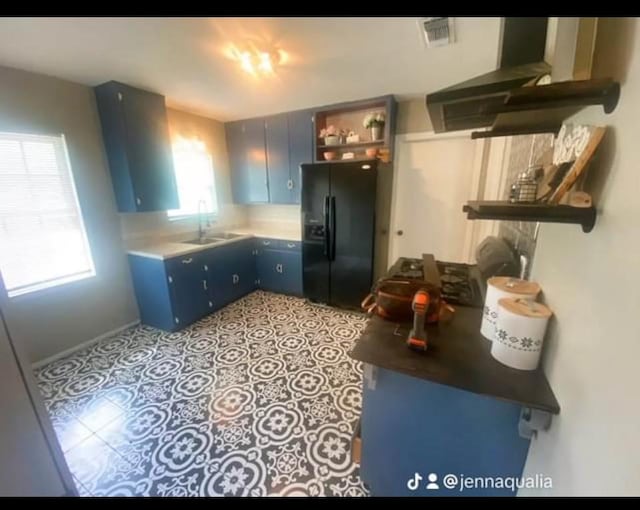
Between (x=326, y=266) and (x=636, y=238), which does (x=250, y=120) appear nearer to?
(x=326, y=266)

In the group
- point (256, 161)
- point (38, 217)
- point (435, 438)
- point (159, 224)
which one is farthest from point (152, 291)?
point (435, 438)

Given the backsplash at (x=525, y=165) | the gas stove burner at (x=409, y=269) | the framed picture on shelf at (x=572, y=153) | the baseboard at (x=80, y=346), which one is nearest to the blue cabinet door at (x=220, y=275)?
the baseboard at (x=80, y=346)

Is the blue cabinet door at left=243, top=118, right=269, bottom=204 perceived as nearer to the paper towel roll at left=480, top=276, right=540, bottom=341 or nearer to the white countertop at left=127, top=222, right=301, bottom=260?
the white countertop at left=127, top=222, right=301, bottom=260

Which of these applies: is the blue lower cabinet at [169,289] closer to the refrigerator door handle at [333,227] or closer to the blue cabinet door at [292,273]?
the blue cabinet door at [292,273]

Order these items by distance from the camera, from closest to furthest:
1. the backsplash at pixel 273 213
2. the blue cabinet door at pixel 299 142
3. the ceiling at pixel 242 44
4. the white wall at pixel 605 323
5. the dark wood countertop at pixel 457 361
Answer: the white wall at pixel 605 323 < the dark wood countertop at pixel 457 361 < the ceiling at pixel 242 44 < the blue cabinet door at pixel 299 142 < the backsplash at pixel 273 213

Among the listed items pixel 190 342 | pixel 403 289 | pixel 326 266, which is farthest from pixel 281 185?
pixel 403 289

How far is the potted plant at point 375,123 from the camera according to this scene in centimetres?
302

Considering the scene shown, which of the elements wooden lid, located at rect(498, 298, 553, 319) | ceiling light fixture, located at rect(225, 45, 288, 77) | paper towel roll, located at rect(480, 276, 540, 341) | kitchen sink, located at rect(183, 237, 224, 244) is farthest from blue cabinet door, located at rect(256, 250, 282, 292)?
wooden lid, located at rect(498, 298, 553, 319)

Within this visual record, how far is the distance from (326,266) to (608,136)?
9.18ft

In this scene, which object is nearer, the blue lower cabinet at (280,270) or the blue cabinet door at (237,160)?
the blue lower cabinet at (280,270)

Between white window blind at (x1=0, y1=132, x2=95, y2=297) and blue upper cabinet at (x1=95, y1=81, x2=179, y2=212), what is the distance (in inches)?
15.1

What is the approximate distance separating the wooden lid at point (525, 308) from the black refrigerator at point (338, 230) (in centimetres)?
208

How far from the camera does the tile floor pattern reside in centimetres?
145

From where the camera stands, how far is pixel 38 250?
233 cm
